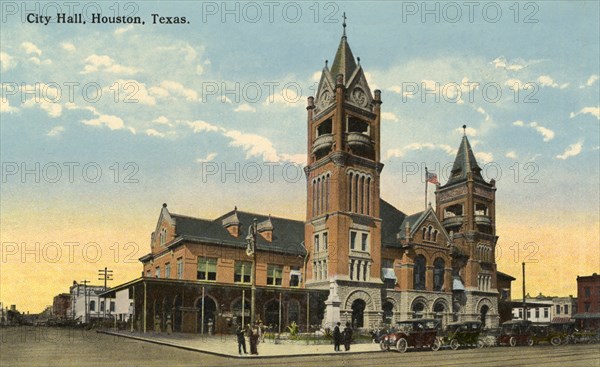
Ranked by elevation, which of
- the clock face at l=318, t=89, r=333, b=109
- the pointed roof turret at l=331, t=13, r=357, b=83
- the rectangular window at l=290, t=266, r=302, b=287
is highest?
the pointed roof turret at l=331, t=13, r=357, b=83

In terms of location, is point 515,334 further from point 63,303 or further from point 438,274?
point 63,303

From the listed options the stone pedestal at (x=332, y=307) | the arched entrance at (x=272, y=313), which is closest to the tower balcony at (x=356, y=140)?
the stone pedestal at (x=332, y=307)

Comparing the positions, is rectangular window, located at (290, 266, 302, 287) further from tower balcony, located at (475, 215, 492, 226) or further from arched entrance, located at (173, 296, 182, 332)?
tower balcony, located at (475, 215, 492, 226)

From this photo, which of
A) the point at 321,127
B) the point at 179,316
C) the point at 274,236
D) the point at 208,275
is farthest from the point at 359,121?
the point at 179,316

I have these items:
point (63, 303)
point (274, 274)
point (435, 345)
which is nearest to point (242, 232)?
point (274, 274)

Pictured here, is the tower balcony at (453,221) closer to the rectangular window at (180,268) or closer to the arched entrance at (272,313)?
the arched entrance at (272,313)

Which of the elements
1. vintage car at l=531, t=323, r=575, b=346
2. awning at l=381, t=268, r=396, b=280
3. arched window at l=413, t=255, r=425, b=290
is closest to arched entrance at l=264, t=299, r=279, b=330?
awning at l=381, t=268, r=396, b=280

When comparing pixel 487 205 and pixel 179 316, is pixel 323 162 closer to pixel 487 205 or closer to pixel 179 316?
pixel 179 316
